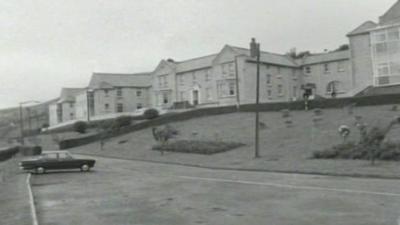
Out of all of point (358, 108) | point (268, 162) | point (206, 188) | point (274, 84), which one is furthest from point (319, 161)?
point (274, 84)

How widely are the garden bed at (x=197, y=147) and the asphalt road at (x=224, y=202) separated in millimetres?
20586

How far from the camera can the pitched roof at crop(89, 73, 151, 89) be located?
112 metres

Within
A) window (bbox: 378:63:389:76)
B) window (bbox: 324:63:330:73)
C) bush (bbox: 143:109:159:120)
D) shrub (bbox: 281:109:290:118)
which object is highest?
window (bbox: 324:63:330:73)

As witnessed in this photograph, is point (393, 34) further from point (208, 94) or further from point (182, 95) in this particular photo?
point (182, 95)

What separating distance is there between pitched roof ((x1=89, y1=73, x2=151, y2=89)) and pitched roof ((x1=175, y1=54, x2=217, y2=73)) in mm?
12971

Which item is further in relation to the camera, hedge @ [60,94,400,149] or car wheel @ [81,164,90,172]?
hedge @ [60,94,400,149]

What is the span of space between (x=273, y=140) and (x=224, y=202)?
3118 cm

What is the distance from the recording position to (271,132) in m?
52.9

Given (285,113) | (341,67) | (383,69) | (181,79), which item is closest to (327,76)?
(341,67)

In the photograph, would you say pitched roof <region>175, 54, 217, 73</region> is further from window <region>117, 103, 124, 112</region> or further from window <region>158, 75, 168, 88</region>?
window <region>117, 103, 124, 112</region>

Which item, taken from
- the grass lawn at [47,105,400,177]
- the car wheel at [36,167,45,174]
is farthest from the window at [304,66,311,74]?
the car wheel at [36,167,45,174]

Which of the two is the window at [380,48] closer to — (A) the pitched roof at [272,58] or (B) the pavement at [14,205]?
(A) the pitched roof at [272,58]

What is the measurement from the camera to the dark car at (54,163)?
3697 centimetres

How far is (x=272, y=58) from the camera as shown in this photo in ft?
307
